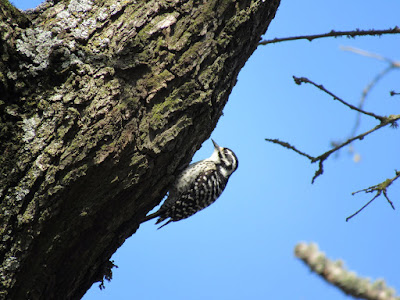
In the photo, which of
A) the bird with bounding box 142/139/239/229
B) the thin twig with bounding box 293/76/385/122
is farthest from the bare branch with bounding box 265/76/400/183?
the bird with bounding box 142/139/239/229

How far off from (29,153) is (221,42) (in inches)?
53.0

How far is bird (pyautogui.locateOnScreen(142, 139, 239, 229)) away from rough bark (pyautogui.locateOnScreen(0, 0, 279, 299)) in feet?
4.85

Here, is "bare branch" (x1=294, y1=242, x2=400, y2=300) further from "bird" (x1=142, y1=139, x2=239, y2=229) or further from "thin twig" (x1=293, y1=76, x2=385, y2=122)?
"bird" (x1=142, y1=139, x2=239, y2=229)

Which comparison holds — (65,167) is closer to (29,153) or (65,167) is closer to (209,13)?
(29,153)

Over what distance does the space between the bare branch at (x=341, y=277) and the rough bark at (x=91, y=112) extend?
3.97ft

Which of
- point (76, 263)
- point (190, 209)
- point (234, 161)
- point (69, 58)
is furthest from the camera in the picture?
point (234, 161)

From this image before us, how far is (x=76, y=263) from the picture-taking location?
2.97 metres

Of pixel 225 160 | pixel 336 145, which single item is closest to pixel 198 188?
pixel 225 160

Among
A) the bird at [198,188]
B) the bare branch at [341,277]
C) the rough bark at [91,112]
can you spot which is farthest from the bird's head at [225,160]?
the bare branch at [341,277]

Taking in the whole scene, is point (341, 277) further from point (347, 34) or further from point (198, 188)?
point (198, 188)

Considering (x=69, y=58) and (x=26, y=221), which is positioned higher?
(x=69, y=58)

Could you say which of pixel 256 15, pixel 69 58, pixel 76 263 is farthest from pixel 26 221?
pixel 256 15

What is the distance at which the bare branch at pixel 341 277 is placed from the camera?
190cm

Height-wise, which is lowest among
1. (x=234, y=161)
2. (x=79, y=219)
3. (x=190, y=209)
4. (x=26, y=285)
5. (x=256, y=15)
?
(x=26, y=285)
